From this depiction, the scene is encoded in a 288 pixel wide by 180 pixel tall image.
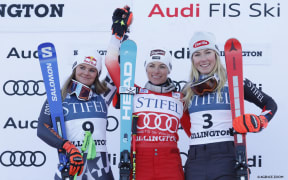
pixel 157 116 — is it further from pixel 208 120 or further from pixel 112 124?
pixel 112 124

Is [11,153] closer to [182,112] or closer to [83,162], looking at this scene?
[83,162]

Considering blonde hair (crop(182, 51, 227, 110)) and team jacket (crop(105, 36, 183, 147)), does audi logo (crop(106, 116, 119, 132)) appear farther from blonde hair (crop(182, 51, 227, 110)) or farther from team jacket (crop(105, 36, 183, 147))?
blonde hair (crop(182, 51, 227, 110))

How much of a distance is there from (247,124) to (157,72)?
2.98 ft

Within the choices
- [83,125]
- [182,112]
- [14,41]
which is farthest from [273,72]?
[14,41]

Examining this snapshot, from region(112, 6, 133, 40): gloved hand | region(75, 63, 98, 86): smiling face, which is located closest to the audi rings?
region(75, 63, 98, 86): smiling face

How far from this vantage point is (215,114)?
3293 mm

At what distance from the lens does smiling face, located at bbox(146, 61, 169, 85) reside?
11.8ft

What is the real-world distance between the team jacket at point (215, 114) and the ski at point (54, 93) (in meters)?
1.06

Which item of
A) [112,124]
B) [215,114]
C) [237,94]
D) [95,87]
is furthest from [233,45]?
[112,124]

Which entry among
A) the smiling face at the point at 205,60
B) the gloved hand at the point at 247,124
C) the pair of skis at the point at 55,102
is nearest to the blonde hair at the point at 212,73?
the smiling face at the point at 205,60

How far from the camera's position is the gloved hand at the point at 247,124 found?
3.07 meters

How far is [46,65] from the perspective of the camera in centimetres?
378

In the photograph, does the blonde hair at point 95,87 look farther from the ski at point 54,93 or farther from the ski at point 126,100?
the ski at point 126,100

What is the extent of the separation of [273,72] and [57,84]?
2.33 meters
